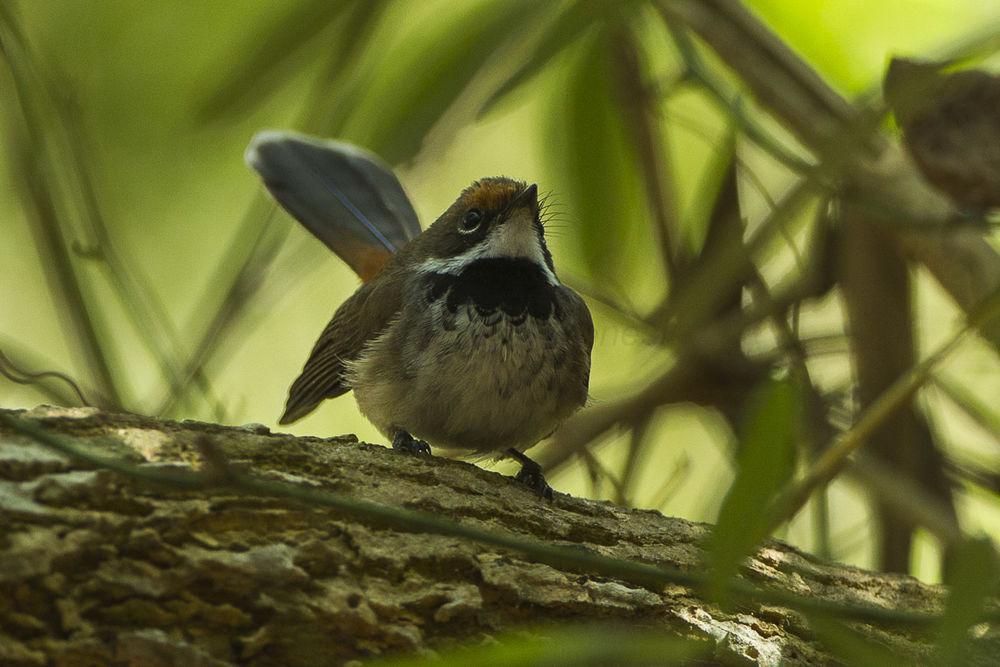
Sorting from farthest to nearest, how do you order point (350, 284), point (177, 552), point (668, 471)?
point (350, 284) → point (668, 471) → point (177, 552)

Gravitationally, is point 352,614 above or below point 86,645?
above

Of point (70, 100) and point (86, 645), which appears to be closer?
point (86, 645)

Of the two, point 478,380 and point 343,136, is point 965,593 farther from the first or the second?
point 343,136

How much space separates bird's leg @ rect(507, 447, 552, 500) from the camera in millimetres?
3447

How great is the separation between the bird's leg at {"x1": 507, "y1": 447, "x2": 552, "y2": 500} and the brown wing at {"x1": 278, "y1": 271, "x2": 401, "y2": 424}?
699 mm

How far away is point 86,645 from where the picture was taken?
2150 mm

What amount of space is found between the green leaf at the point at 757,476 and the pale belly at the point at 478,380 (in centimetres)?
233

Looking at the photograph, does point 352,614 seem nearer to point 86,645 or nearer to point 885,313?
point 86,645

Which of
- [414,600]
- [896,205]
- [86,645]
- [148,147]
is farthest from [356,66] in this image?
[86,645]

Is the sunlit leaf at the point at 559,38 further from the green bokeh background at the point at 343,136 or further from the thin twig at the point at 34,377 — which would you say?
the thin twig at the point at 34,377

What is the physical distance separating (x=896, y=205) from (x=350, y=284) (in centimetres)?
324

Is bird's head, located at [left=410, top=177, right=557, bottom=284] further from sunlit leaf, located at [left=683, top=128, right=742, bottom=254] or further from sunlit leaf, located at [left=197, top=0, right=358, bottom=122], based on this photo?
sunlit leaf, located at [left=197, top=0, right=358, bottom=122]

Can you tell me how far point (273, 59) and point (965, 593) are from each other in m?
2.73

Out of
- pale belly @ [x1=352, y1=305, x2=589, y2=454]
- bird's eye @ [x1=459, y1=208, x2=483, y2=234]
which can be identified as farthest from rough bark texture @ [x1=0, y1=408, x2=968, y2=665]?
bird's eye @ [x1=459, y1=208, x2=483, y2=234]
